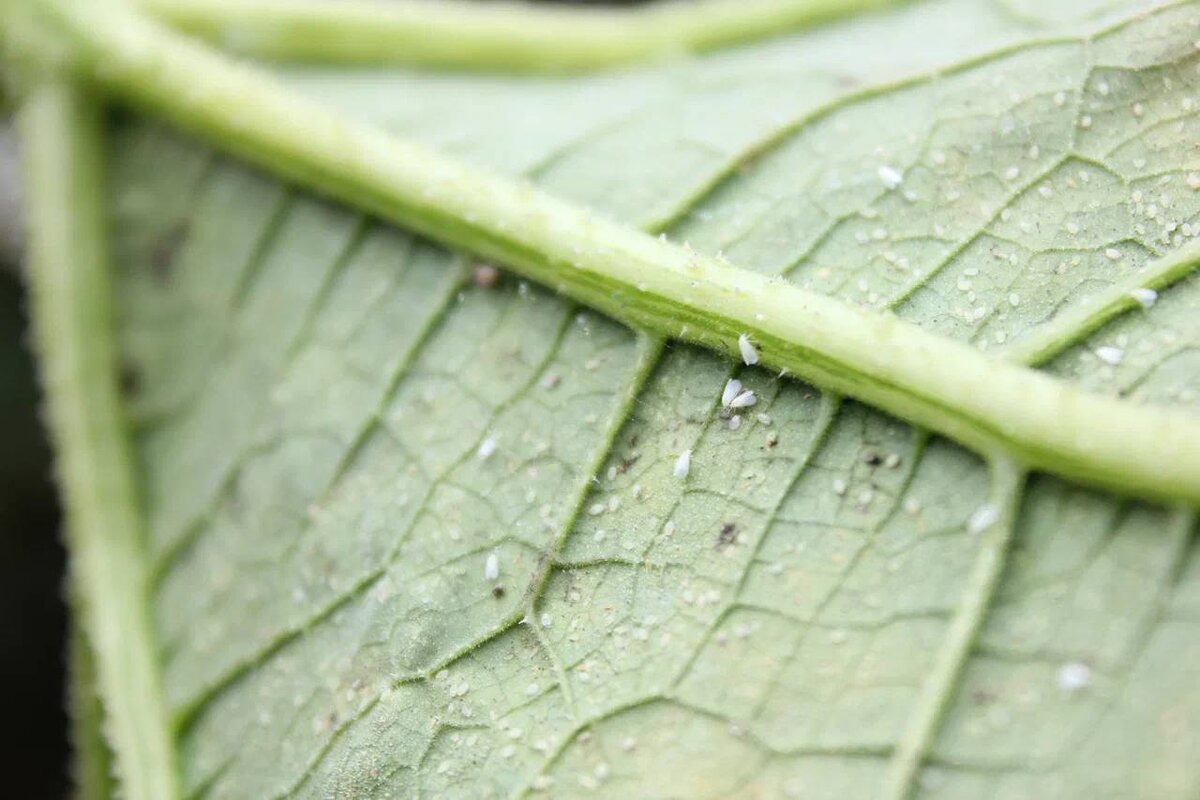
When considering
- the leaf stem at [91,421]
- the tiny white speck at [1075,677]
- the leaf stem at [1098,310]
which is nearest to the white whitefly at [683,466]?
the leaf stem at [1098,310]

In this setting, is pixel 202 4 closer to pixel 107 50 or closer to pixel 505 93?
pixel 107 50

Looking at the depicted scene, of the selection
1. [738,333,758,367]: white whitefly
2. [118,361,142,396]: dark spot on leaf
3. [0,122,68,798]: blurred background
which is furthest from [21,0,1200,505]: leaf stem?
[0,122,68,798]: blurred background

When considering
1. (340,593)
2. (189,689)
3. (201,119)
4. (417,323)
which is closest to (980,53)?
(417,323)

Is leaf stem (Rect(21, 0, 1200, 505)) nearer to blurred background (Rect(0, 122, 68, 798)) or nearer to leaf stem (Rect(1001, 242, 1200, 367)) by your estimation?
leaf stem (Rect(1001, 242, 1200, 367))

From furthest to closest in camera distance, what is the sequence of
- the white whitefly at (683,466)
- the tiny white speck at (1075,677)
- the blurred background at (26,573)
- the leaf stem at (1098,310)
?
the blurred background at (26,573), the white whitefly at (683,466), the leaf stem at (1098,310), the tiny white speck at (1075,677)

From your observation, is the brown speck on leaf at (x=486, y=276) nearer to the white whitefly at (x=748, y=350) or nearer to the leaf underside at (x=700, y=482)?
the leaf underside at (x=700, y=482)
